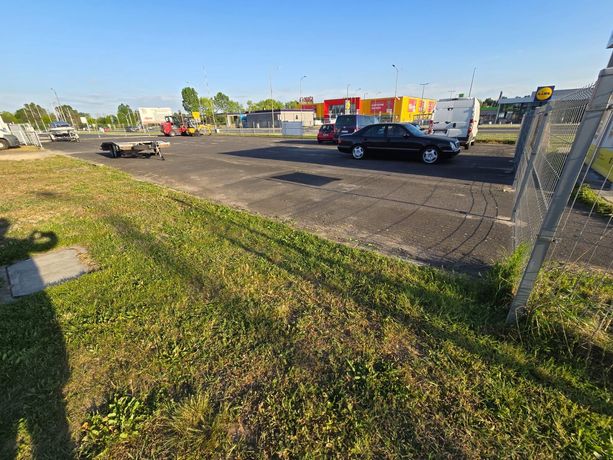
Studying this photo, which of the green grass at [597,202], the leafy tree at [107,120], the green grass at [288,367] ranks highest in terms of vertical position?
the green grass at [288,367]

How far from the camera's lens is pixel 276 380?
2.03 metres

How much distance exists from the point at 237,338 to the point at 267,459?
0.99 metres

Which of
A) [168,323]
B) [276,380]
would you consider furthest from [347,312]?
[168,323]

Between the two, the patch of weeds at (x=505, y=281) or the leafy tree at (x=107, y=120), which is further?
the leafy tree at (x=107, y=120)

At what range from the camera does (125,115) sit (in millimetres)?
108812

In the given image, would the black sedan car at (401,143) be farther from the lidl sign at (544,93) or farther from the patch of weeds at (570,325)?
the lidl sign at (544,93)

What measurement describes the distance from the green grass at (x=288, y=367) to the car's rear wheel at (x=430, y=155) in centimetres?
862

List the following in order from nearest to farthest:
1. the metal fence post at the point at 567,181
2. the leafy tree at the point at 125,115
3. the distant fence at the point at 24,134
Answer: the metal fence post at the point at 567,181 → the distant fence at the point at 24,134 → the leafy tree at the point at 125,115

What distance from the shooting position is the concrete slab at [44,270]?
127 inches

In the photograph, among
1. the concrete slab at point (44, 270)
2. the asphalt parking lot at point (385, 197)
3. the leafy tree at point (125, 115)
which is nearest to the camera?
the concrete slab at point (44, 270)

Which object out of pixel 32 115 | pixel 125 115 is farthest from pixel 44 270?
pixel 125 115

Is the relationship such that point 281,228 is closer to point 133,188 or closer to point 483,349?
point 483,349

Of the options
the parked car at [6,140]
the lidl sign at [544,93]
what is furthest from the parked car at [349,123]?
the parked car at [6,140]

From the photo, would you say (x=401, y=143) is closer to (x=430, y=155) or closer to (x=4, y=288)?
(x=430, y=155)
